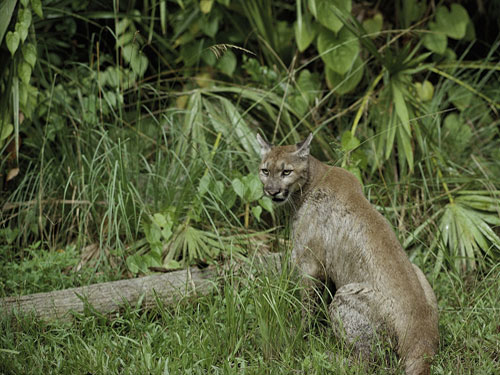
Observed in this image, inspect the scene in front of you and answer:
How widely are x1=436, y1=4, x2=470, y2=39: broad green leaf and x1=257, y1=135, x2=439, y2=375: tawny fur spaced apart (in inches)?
131

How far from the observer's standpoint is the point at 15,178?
691cm

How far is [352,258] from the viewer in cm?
467

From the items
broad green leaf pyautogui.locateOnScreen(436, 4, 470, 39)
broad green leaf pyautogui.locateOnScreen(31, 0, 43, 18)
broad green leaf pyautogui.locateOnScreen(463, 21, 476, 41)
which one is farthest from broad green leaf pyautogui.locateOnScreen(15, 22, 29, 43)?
broad green leaf pyautogui.locateOnScreen(463, 21, 476, 41)

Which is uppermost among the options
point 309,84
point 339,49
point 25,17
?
point 25,17

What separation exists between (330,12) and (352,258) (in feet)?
10.7

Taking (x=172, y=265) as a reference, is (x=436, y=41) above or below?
above

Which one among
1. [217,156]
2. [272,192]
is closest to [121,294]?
[272,192]

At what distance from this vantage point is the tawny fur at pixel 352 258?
14.0ft

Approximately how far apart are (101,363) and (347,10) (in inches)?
182

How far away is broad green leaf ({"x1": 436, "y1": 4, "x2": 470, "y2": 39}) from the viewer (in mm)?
7473

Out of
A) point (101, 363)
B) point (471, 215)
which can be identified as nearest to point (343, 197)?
point (471, 215)

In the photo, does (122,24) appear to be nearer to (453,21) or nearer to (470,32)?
(453,21)

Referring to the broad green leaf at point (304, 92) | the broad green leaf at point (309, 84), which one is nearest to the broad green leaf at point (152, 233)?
the broad green leaf at point (304, 92)

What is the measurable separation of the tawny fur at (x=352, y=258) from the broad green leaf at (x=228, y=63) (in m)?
2.43
